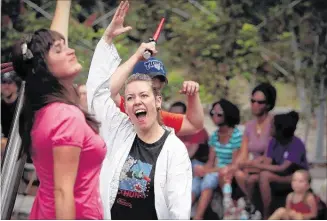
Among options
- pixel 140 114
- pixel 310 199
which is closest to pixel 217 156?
pixel 310 199

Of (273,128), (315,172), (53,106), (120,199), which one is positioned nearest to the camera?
(53,106)

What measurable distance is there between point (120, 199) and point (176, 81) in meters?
3.81

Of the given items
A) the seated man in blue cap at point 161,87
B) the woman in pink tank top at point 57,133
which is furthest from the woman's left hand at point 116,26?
the woman in pink tank top at point 57,133

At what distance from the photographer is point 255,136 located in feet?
22.8

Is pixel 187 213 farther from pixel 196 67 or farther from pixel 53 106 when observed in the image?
pixel 196 67

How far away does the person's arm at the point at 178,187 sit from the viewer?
3.86 m

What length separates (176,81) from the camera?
7.63 metres

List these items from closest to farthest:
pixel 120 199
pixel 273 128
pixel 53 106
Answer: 1. pixel 53 106
2. pixel 120 199
3. pixel 273 128

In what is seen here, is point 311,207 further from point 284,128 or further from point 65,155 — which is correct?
point 65,155

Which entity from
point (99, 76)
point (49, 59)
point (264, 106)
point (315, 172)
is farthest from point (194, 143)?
point (49, 59)

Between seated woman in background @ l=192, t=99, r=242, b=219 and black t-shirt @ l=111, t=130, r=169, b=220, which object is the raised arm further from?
seated woman in background @ l=192, t=99, r=242, b=219

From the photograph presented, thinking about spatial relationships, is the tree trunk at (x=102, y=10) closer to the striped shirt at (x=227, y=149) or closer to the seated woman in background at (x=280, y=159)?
the striped shirt at (x=227, y=149)

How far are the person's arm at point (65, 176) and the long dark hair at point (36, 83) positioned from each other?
121mm

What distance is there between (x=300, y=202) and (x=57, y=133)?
367 centimetres
